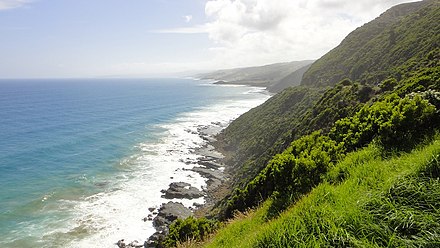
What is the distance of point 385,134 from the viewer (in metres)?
9.12

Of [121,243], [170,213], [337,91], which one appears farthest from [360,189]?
[337,91]

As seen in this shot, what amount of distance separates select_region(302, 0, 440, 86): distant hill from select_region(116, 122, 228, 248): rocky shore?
102ft

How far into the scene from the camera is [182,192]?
42.4 meters

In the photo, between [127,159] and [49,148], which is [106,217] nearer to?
[127,159]

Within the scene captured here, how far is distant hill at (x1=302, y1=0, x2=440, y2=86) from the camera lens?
4603cm

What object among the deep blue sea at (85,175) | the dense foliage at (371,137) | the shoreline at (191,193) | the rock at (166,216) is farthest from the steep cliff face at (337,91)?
the dense foliage at (371,137)

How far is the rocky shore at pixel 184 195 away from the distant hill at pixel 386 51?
102 feet

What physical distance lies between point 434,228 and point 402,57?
5673 cm

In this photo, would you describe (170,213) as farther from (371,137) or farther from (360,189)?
(360,189)

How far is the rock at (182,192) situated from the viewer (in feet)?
136

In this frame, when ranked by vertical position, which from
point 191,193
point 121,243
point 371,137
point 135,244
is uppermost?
point 371,137

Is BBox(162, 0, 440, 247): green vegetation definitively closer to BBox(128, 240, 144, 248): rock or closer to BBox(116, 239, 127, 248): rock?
BBox(128, 240, 144, 248): rock

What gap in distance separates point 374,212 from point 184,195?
1510 inches

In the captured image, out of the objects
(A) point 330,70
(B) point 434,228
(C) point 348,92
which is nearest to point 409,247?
(B) point 434,228
